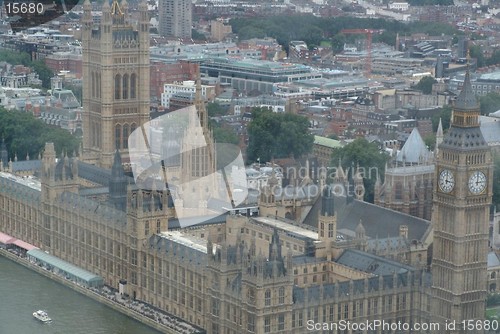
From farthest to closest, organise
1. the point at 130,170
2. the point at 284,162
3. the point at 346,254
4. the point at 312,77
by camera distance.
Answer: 1. the point at 312,77
2. the point at 284,162
3. the point at 130,170
4. the point at 346,254

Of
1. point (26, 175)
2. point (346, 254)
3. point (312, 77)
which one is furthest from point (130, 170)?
point (312, 77)

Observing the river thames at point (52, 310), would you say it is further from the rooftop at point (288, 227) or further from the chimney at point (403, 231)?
the chimney at point (403, 231)

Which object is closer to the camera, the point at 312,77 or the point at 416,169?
the point at 416,169

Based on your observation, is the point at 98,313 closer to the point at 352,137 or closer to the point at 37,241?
the point at 37,241

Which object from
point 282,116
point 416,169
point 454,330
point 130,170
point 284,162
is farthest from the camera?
point 282,116

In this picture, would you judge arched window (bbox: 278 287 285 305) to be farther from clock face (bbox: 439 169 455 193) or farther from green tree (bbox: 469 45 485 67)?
green tree (bbox: 469 45 485 67)

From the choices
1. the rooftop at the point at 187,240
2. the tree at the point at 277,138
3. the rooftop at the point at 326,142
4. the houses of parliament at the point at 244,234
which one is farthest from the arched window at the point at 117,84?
the rooftop at the point at 187,240

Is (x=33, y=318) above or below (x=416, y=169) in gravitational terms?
below
